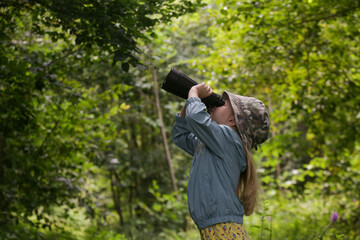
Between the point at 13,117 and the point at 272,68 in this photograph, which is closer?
the point at 13,117

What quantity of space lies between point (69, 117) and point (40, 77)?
41.8 inches

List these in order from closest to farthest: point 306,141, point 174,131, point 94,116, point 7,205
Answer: point 174,131 → point 7,205 → point 94,116 → point 306,141

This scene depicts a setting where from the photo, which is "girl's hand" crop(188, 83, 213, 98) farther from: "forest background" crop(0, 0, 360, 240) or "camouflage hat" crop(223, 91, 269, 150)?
"forest background" crop(0, 0, 360, 240)

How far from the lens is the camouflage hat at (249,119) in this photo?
7.27 ft

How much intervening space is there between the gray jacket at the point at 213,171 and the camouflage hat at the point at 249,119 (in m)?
0.06

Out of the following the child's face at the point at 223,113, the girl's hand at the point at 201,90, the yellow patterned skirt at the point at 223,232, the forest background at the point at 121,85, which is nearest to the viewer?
the yellow patterned skirt at the point at 223,232

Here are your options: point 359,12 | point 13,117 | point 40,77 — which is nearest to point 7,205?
point 13,117

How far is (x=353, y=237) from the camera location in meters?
5.90

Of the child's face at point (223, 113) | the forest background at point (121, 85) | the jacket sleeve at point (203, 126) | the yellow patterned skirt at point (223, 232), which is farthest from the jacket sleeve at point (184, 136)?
the forest background at point (121, 85)

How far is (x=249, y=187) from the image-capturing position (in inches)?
89.8

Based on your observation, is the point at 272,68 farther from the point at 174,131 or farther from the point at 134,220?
the point at 134,220

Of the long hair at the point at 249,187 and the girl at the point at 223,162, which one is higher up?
the girl at the point at 223,162

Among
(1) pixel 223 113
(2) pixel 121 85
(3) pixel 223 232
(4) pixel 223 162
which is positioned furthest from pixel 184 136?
(2) pixel 121 85

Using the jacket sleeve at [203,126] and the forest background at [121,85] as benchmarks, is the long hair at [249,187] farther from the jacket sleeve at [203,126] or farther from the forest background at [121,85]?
the forest background at [121,85]
